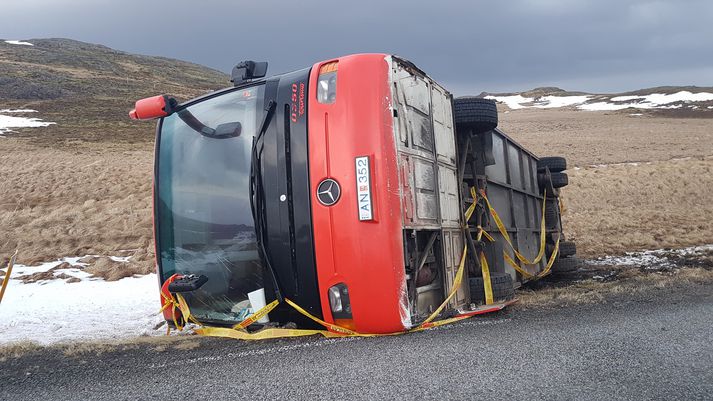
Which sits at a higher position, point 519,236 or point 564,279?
point 519,236

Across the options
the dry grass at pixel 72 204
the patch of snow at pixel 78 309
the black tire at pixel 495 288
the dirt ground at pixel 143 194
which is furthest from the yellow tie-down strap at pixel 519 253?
the dry grass at pixel 72 204

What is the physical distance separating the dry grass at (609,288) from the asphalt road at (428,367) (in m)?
1.15

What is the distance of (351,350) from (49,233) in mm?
11689

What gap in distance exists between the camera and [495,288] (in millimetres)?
5090

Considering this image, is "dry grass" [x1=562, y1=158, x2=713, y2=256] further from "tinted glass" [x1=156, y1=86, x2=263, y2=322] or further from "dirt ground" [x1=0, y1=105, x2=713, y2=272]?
"tinted glass" [x1=156, y1=86, x2=263, y2=322]

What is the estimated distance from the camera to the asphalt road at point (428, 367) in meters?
2.88

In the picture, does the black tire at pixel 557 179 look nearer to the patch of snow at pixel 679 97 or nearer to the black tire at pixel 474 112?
the black tire at pixel 474 112

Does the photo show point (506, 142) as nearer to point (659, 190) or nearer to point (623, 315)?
point (623, 315)

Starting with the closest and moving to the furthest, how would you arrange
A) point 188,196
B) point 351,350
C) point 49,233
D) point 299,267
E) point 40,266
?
point 351,350 → point 299,267 → point 188,196 → point 40,266 → point 49,233

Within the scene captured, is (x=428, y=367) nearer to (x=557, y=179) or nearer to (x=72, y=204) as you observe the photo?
(x=557, y=179)

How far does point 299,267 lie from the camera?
395cm

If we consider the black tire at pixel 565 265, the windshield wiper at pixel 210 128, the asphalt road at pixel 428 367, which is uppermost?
the windshield wiper at pixel 210 128

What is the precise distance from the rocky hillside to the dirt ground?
0.92 metres

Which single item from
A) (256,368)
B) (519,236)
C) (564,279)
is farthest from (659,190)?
(256,368)
